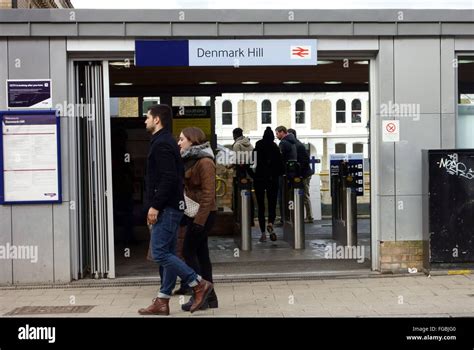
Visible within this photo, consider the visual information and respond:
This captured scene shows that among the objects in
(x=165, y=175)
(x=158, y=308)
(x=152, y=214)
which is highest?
(x=165, y=175)

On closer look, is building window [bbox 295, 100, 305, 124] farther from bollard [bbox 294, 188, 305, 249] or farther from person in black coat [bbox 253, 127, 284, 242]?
bollard [bbox 294, 188, 305, 249]

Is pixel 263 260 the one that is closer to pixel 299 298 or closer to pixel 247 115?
pixel 299 298

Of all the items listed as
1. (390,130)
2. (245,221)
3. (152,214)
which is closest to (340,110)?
(245,221)

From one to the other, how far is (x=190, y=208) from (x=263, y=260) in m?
3.34

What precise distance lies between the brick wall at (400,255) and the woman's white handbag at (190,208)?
293 centimetres

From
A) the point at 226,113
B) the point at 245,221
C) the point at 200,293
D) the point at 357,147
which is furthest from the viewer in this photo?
the point at 357,147

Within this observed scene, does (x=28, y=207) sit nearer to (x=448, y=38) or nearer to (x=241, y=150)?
(x=241, y=150)

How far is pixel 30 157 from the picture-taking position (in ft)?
27.9

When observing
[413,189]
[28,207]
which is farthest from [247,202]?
[28,207]

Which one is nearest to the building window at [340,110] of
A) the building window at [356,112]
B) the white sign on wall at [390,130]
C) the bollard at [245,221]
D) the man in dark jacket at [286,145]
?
the building window at [356,112]

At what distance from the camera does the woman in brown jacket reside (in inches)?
278

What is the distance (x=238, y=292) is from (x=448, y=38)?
412 centimetres

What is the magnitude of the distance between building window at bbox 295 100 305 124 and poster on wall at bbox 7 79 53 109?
8979mm

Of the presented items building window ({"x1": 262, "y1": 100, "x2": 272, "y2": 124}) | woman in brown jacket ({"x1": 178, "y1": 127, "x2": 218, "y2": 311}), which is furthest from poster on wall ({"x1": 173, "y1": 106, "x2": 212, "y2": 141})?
woman in brown jacket ({"x1": 178, "y1": 127, "x2": 218, "y2": 311})
